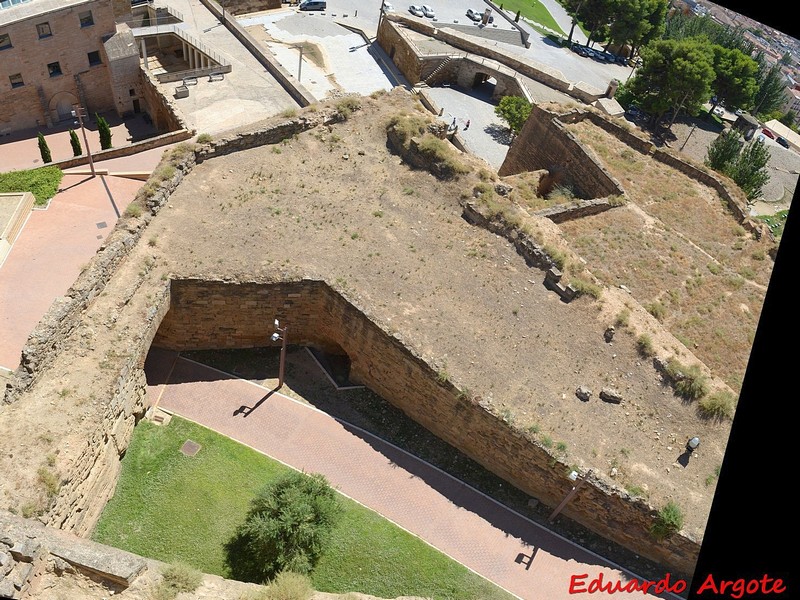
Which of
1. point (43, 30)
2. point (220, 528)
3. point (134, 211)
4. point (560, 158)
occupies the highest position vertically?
point (134, 211)

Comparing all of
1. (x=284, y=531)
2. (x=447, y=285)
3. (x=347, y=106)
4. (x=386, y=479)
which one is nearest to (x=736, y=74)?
(x=347, y=106)

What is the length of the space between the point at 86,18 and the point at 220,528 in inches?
1111

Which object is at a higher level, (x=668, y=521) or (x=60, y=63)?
(x=668, y=521)

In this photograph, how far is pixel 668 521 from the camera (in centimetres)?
1484

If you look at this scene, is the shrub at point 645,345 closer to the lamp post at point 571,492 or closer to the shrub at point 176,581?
the lamp post at point 571,492

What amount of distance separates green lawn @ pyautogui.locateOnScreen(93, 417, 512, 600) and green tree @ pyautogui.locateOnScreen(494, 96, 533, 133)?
29229 mm

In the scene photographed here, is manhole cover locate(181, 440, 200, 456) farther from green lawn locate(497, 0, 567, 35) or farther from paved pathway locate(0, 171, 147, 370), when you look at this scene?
green lawn locate(497, 0, 567, 35)

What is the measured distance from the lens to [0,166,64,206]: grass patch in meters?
23.5

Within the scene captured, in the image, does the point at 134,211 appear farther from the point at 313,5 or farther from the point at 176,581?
the point at 313,5

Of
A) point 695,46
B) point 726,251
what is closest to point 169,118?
point 726,251

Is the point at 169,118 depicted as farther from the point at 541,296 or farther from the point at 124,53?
the point at 541,296

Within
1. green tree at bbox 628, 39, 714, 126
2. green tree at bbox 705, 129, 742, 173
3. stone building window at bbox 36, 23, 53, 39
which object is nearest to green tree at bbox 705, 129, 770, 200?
green tree at bbox 705, 129, 742, 173

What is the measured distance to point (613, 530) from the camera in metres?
16.1

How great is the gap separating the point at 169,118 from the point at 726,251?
26467 mm
